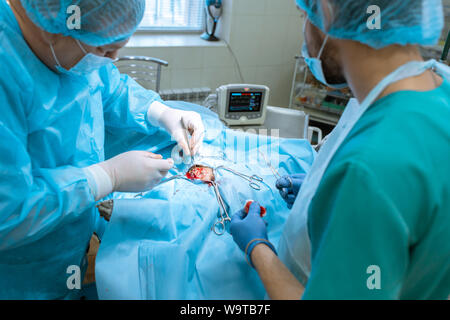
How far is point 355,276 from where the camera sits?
2.27 feet

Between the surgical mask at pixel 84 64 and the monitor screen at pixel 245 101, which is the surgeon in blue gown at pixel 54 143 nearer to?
the surgical mask at pixel 84 64

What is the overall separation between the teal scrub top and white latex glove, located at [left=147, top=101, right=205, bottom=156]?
2.82 ft

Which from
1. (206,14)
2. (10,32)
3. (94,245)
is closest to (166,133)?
(94,245)

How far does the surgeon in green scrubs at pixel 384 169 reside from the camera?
2.17 feet

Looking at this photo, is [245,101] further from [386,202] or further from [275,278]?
[386,202]

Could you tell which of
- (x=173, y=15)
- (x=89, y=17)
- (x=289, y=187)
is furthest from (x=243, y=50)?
(x=89, y=17)

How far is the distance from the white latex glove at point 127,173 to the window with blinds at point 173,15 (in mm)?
2207

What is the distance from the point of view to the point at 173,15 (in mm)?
3160

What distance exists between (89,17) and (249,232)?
75cm

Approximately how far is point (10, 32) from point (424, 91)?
1.04 meters

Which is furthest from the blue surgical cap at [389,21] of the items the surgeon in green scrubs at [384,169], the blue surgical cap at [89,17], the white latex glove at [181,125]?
the white latex glove at [181,125]

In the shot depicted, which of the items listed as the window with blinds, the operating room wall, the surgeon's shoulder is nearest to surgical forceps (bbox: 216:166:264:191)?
the surgeon's shoulder

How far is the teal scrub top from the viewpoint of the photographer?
0.66m
